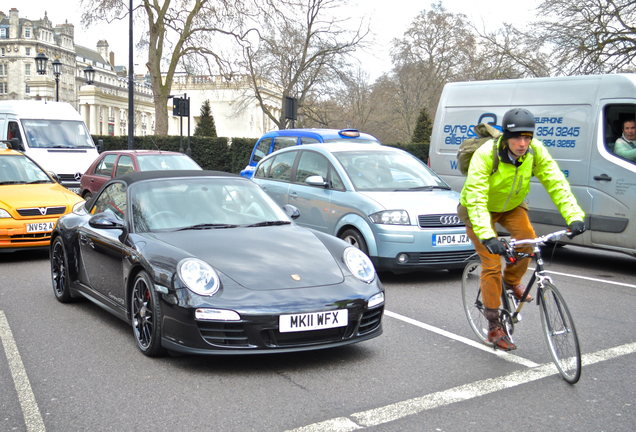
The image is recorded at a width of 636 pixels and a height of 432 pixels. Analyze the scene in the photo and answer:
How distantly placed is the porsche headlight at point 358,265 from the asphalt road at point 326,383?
1.88 feet

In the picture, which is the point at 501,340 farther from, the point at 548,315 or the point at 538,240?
the point at 538,240

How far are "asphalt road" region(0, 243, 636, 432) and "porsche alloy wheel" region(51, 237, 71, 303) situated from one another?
31 cm

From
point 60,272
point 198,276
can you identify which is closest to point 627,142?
point 198,276

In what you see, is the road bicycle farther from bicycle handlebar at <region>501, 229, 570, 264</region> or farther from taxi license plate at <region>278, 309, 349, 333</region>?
taxi license plate at <region>278, 309, 349, 333</region>

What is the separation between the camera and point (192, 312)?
4.48 meters

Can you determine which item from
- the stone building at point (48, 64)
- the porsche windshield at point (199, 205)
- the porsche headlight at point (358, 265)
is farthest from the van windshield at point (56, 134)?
the stone building at point (48, 64)

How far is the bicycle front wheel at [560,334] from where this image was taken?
430cm

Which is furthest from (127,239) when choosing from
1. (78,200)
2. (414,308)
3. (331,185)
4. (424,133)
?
(424,133)

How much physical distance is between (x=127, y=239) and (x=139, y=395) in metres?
1.59

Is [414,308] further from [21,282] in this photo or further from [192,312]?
[21,282]

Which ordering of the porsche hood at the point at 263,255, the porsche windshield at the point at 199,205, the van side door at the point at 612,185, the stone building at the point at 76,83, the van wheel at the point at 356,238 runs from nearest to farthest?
the porsche hood at the point at 263,255 < the porsche windshield at the point at 199,205 < the van wheel at the point at 356,238 < the van side door at the point at 612,185 < the stone building at the point at 76,83

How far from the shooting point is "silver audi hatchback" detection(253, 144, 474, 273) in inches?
309

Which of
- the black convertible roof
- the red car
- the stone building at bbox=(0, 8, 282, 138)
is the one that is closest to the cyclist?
the black convertible roof

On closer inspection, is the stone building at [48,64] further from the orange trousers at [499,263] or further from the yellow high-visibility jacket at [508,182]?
the yellow high-visibility jacket at [508,182]
